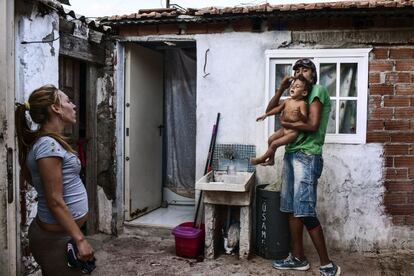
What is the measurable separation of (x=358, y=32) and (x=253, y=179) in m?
2.33


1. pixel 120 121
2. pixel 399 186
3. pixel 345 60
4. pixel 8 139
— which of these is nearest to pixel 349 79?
pixel 345 60

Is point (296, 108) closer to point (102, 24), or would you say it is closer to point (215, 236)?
point (215, 236)

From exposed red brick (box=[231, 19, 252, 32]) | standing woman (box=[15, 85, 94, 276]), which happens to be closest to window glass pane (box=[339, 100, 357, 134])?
exposed red brick (box=[231, 19, 252, 32])

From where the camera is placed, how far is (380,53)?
17.3ft

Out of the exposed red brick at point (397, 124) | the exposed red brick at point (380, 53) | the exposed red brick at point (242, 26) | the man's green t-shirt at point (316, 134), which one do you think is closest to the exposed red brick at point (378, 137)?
the exposed red brick at point (397, 124)

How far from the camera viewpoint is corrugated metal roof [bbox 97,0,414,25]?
15.9ft

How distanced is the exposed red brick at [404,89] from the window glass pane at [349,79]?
1.66 ft

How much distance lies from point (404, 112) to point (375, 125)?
39 centimetres

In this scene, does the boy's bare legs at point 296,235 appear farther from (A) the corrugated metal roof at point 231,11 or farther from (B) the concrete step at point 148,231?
(A) the corrugated metal roof at point 231,11

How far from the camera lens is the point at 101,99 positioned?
5.95m

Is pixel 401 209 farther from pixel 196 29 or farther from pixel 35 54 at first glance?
pixel 35 54

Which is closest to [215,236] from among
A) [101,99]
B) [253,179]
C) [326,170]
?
[253,179]

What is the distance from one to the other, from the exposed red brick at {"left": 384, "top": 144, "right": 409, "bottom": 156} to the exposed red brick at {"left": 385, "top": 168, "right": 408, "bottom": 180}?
21 centimetres

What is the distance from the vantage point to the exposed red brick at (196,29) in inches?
226
